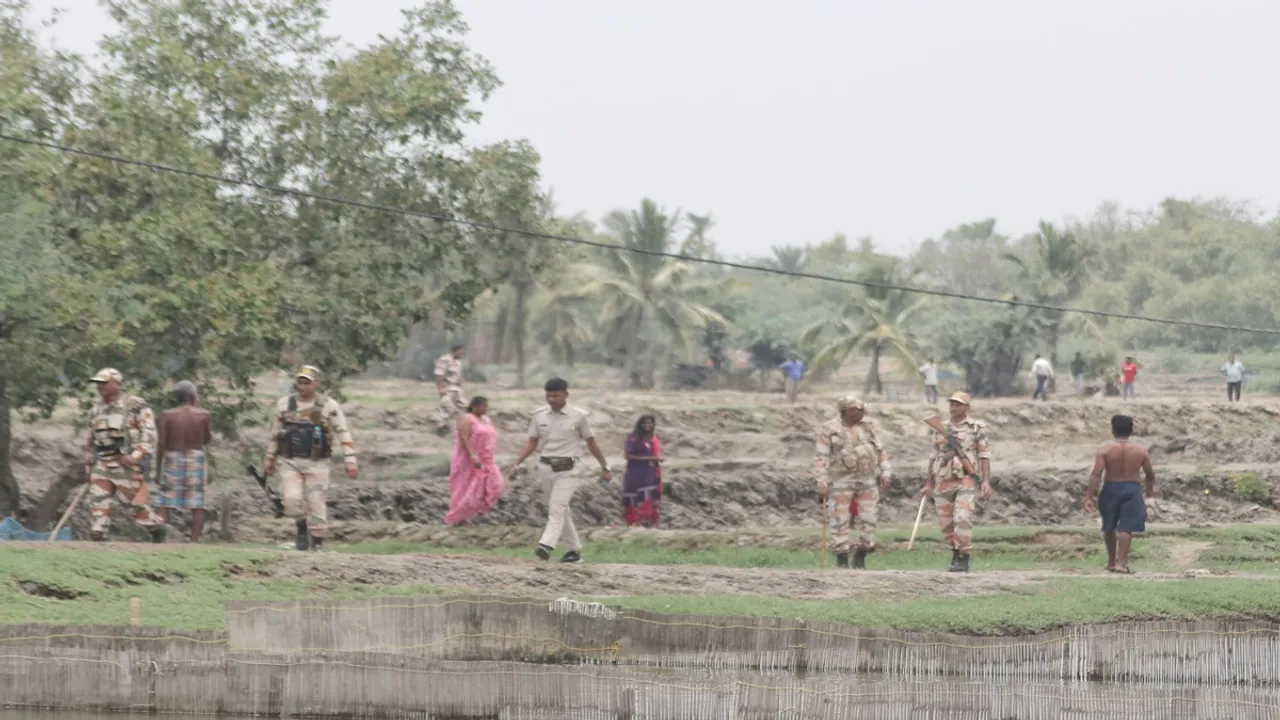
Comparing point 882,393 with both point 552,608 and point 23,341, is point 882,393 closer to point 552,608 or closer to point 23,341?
point 23,341

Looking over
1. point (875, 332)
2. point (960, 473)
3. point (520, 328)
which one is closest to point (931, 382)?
point (875, 332)

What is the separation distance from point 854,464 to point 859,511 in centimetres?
55

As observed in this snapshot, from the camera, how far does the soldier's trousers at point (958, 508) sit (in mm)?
18125

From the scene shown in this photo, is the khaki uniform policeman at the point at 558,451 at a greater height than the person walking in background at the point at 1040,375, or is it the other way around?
the person walking in background at the point at 1040,375

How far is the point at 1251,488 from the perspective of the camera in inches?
1185

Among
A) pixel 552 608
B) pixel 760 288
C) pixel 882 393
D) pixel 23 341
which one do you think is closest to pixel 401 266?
pixel 23 341

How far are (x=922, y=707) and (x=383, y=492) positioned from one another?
19178 millimetres

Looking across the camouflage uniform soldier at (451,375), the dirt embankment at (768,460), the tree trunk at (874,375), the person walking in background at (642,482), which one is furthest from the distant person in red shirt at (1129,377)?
the person walking in background at (642,482)

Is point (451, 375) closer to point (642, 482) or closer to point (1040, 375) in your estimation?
point (642, 482)

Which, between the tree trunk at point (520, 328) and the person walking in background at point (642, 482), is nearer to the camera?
the person walking in background at point (642, 482)

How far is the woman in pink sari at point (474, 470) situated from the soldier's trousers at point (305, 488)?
513 centimetres

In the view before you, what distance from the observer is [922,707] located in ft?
38.2

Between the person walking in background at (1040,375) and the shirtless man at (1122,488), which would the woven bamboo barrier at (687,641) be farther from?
the person walking in background at (1040,375)

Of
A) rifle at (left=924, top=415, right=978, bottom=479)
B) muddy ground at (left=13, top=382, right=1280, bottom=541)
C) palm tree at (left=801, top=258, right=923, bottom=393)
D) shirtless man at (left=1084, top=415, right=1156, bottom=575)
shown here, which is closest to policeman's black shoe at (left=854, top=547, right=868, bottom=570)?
rifle at (left=924, top=415, right=978, bottom=479)
